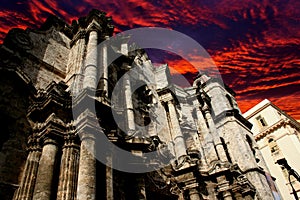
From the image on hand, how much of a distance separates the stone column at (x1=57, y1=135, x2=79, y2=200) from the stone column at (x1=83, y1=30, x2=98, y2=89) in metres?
2.46

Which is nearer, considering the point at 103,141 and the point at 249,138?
the point at 103,141

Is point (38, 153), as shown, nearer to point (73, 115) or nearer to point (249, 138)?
point (73, 115)

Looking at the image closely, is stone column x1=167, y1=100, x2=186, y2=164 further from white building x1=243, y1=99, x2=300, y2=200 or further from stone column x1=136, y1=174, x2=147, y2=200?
white building x1=243, y1=99, x2=300, y2=200

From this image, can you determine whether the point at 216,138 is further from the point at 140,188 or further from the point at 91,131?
the point at 91,131

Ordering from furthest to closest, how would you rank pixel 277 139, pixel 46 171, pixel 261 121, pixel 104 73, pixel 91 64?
pixel 261 121 < pixel 277 139 < pixel 104 73 < pixel 91 64 < pixel 46 171

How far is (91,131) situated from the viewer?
6.88 metres

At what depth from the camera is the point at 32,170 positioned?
253 inches

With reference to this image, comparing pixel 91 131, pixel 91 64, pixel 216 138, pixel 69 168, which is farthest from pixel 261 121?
pixel 69 168

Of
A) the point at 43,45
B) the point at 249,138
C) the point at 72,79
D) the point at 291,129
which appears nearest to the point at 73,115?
the point at 72,79

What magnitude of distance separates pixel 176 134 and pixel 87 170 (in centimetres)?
883

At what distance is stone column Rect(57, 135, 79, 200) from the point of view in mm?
5867

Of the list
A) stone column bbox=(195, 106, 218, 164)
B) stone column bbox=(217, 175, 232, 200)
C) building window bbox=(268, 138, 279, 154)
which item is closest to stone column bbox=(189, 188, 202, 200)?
stone column bbox=(217, 175, 232, 200)

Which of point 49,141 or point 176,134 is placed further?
point 176,134

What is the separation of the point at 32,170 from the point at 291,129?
34.6 meters
